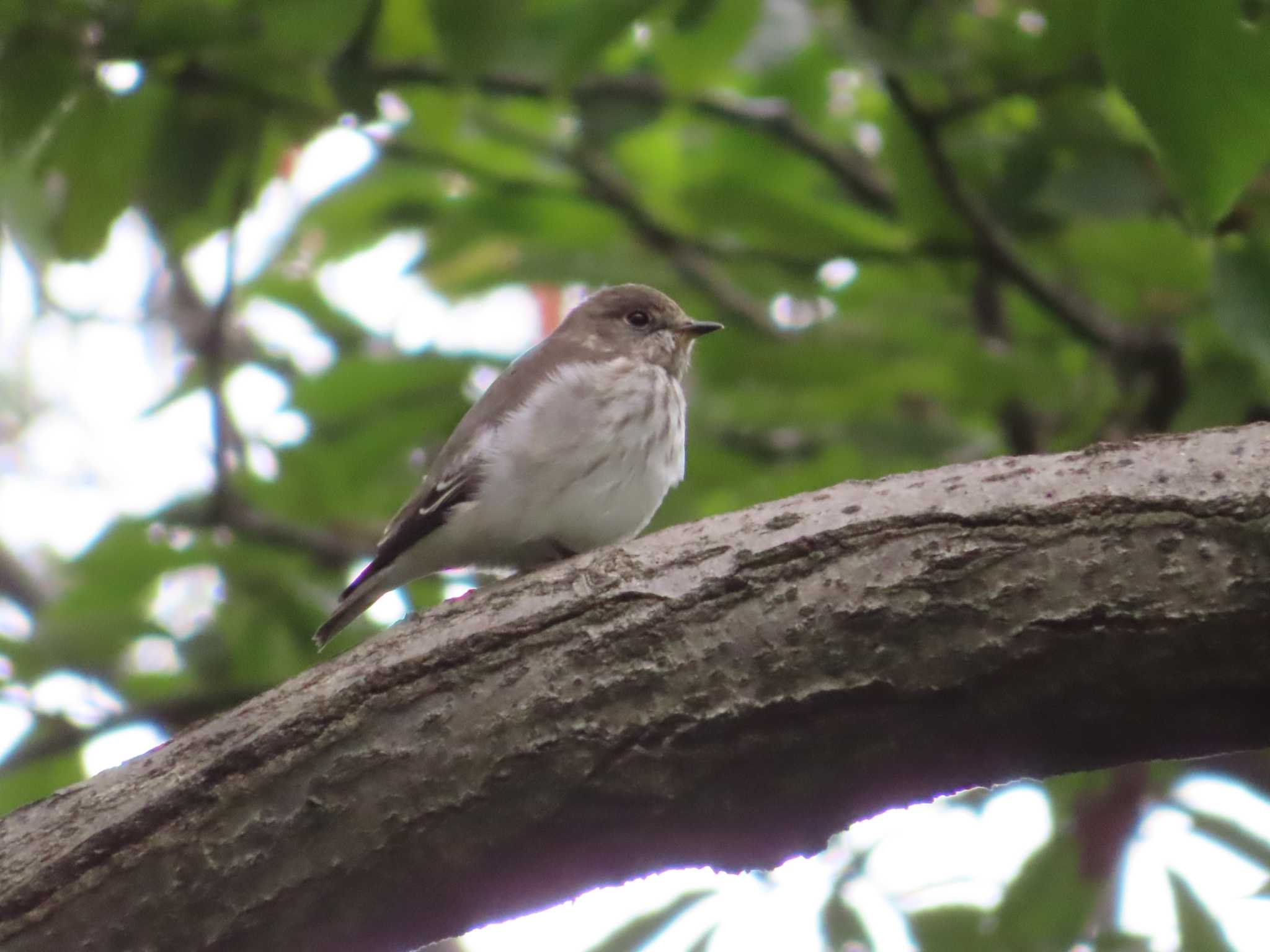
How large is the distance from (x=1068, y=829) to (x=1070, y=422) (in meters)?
1.30

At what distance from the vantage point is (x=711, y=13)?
4.64 m

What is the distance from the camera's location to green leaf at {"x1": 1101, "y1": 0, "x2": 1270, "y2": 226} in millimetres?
2189

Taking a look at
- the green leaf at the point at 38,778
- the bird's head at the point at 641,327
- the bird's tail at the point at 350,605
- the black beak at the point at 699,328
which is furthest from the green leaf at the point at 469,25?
the green leaf at the point at 38,778

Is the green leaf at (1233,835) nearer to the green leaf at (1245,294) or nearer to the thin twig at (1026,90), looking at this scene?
the green leaf at (1245,294)

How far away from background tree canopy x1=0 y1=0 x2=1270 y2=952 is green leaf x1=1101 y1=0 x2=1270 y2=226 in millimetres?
1328

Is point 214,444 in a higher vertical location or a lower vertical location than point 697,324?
lower

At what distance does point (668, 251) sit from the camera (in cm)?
588

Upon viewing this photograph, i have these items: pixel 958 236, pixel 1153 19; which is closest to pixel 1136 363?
pixel 958 236

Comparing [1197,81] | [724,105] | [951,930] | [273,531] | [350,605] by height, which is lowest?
[951,930]

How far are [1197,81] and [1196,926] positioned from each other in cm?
290

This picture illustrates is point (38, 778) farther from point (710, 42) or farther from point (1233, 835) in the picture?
point (1233, 835)

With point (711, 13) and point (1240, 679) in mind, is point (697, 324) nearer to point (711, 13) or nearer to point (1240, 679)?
point (711, 13)

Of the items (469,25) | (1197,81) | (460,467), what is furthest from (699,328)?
(1197,81)

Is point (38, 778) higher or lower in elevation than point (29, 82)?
lower
